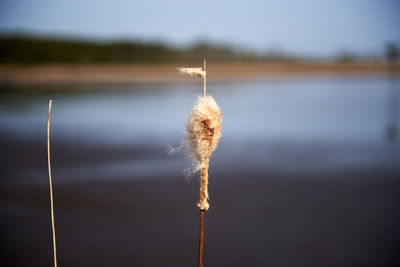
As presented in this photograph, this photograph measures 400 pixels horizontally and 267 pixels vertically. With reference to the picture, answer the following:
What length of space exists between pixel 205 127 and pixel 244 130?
11.8 meters

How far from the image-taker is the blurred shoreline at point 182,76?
47719 millimetres

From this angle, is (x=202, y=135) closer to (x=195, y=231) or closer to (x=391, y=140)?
(x=195, y=231)

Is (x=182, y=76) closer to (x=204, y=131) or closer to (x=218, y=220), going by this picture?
(x=218, y=220)

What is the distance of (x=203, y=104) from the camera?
8.54 ft

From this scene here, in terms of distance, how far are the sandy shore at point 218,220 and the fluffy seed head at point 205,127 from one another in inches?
120

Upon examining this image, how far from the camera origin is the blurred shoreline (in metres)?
47.7

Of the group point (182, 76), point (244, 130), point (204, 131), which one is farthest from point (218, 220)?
point (182, 76)

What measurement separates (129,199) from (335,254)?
4.02 m

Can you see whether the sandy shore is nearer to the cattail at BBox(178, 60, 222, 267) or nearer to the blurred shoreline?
the cattail at BBox(178, 60, 222, 267)

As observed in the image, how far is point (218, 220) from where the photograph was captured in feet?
21.3

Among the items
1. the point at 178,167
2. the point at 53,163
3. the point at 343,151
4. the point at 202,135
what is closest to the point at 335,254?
the point at 202,135

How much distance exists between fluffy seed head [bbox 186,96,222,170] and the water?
2479 millimetres

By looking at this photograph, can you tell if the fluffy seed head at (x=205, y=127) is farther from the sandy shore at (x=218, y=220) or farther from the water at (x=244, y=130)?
the sandy shore at (x=218, y=220)

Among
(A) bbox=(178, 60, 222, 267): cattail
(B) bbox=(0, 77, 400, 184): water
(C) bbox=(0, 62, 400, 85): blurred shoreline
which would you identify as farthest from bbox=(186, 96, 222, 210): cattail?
(C) bbox=(0, 62, 400, 85): blurred shoreline
